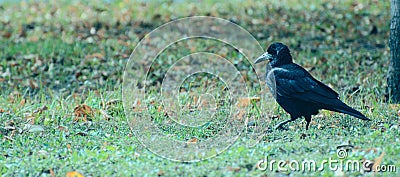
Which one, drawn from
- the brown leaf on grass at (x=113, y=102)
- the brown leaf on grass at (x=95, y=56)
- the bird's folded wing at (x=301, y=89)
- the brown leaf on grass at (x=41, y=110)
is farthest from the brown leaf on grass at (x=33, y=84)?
the bird's folded wing at (x=301, y=89)

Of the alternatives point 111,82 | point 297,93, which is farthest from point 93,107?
point 297,93

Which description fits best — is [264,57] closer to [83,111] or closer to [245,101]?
[245,101]

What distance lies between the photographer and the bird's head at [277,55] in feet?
19.4

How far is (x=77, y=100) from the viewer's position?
762cm

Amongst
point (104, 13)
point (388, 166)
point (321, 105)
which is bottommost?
point (388, 166)

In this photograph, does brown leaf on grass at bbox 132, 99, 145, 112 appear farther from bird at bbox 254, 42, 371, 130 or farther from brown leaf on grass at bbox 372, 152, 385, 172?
brown leaf on grass at bbox 372, 152, 385, 172

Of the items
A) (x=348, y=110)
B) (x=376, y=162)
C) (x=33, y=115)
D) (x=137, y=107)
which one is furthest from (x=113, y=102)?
(x=376, y=162)

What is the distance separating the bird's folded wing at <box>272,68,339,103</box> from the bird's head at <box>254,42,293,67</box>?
0.17 m

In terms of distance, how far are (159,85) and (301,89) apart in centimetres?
309

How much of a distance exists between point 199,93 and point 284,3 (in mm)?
4643

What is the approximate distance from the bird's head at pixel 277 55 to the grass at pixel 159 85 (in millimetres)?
567

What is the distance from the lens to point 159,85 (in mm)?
8578

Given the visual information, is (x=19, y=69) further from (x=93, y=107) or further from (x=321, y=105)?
(x=321, y=105)

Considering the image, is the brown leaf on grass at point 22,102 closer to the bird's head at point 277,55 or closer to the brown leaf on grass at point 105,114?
the brown leaf on grass at point 105,114
